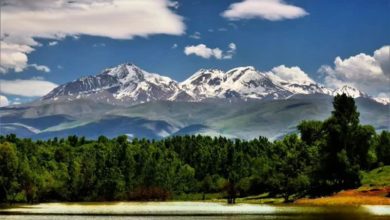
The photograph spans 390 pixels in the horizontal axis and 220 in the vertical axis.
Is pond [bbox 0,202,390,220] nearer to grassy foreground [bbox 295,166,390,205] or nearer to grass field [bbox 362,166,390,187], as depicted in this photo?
grassy foreground [bbox 295,166,390,205]

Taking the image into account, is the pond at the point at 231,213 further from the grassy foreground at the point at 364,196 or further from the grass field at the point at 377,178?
the grass field at the point at 377,178

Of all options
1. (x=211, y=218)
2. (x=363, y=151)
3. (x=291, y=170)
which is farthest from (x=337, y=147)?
(x=211, y=218)

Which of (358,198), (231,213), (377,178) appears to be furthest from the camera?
(377,178)

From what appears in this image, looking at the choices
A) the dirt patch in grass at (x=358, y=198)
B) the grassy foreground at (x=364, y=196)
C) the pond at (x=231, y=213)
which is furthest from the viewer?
the grassy foreground at (x=364, y=196)

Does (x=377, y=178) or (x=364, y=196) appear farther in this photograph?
(x=377, y=178)

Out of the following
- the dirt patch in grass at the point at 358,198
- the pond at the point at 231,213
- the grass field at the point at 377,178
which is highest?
the grass field at the point at 377,178

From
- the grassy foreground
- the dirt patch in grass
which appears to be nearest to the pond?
the dirt patch in grass

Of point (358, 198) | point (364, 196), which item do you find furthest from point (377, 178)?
point (358, 198)

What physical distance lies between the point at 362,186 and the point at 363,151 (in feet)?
40.8

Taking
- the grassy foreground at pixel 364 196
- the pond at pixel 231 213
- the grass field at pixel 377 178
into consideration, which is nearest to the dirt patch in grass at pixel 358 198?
the grassy foreground at pixel 364 196

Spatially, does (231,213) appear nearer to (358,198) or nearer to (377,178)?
(358,198)

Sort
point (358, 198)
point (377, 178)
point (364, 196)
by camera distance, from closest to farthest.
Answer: point (358, 198) → point (364, 196) → point (377, 178)

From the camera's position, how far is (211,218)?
104188mm

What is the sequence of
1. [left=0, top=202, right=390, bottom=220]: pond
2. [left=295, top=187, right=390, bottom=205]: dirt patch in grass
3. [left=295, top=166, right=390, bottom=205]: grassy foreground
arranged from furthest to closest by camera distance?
[left=295, top=166, right=390, bottom=205]: grassy foreground → [left=295, top=187, right=390, bottom=205]: dirt patch in grass → [left=0, top=202, right=390, bottom=220]: pond
